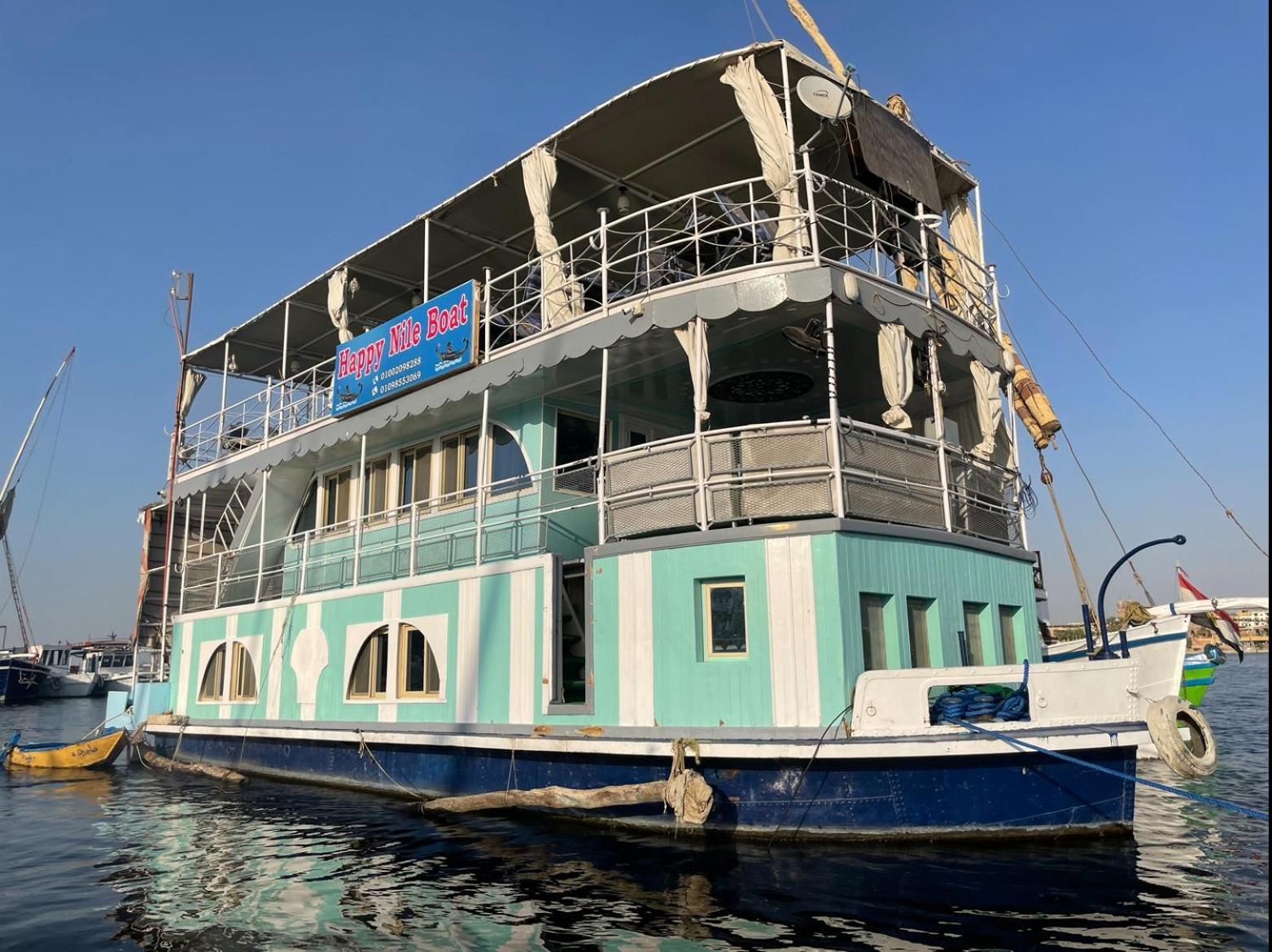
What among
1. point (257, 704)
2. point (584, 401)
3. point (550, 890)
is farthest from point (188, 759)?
point (550, 890)

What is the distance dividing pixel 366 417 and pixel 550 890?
33.9 ft

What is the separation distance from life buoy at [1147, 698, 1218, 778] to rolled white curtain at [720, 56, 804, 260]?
6750 millimetres

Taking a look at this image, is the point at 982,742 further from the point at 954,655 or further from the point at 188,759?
the point at 188,759

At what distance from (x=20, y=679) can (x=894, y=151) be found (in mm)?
74230

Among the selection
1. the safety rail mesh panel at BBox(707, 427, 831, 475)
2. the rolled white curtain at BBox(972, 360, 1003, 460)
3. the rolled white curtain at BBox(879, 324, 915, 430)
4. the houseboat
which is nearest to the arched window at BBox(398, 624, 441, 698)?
the houseboat

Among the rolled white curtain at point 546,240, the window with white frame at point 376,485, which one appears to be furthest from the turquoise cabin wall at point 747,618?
the window with white frame at point 376,485

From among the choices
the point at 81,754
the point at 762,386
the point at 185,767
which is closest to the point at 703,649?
the point at 762,386

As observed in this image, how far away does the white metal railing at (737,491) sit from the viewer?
10617mm

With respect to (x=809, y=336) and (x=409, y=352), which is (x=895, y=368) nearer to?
(x=809, y=336)

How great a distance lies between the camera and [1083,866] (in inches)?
322

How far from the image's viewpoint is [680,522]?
36.0 feet

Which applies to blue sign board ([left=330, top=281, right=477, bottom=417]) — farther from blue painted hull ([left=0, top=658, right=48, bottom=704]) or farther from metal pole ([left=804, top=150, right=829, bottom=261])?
blue painted hull ([left=0, top=658, right=48, bottom=704])

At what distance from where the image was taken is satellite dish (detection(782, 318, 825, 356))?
42.0 ft

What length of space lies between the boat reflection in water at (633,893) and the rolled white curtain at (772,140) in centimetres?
743
